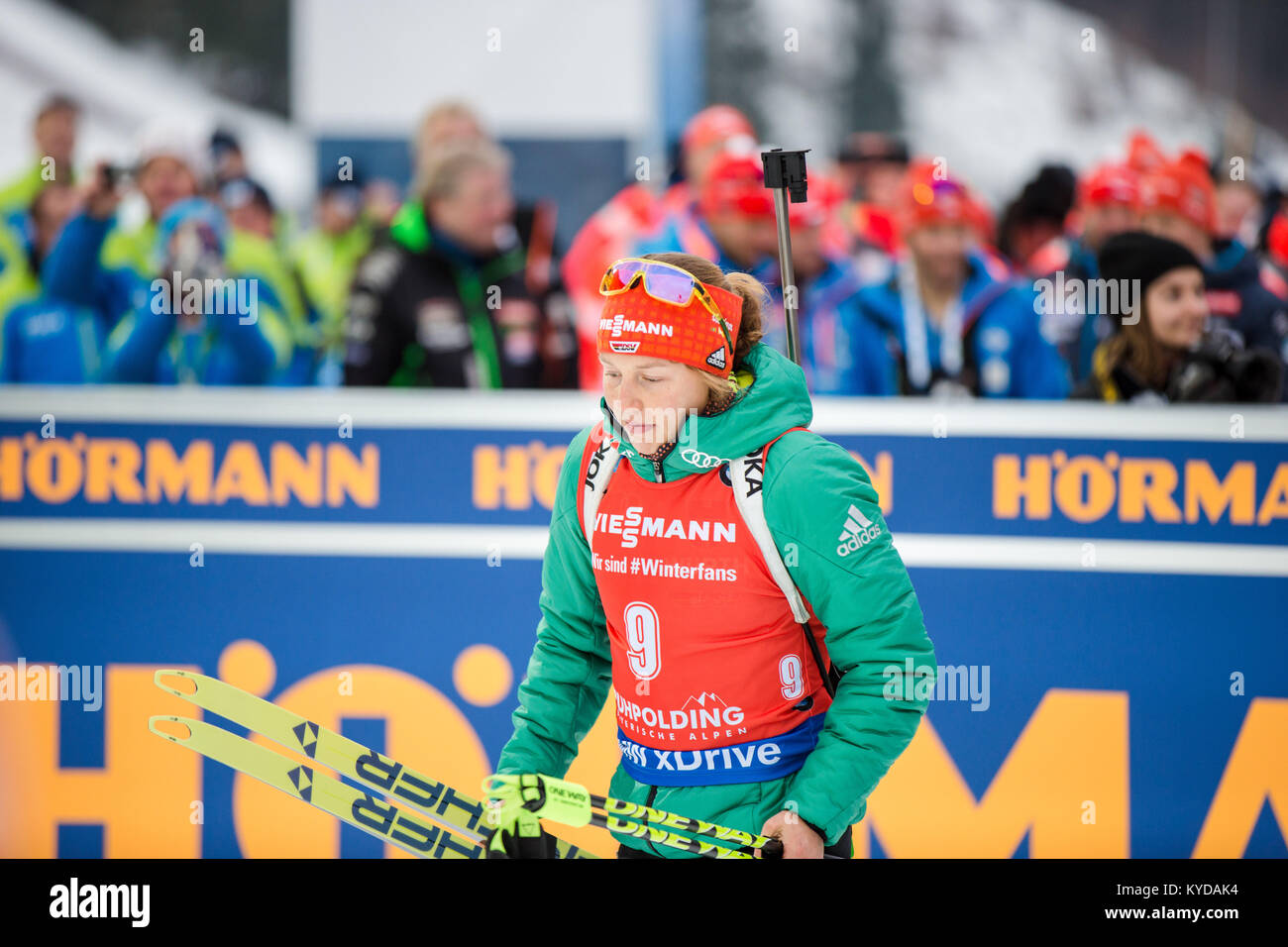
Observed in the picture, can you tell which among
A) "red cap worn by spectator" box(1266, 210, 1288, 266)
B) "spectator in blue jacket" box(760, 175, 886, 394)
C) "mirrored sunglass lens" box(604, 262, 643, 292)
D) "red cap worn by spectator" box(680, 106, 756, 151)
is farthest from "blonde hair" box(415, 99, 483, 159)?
"mirrored sunglass lens" box(604, 262, 643, 292)

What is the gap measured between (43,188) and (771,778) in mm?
5319

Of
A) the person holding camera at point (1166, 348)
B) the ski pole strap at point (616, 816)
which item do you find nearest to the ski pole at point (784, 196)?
the ski pole strap at point (616, 816)

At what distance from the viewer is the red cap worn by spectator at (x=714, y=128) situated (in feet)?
20.7

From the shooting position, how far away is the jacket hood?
2.55 m

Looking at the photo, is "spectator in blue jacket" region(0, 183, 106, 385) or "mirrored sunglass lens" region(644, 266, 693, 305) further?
"spectator in blue jacket" region(0, 183, 106, 385)

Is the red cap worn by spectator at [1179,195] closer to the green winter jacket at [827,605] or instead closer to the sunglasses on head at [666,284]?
the green winter jacket at [827,605]

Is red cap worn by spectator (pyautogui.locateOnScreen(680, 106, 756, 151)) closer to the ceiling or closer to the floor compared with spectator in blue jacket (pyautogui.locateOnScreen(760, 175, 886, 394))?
closer to the ceiling

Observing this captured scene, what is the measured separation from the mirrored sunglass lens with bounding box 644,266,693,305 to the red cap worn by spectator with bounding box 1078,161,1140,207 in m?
3.77

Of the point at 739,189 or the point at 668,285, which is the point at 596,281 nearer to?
the point at 739,189

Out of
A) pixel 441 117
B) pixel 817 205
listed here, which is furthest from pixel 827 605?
pixel 441 117

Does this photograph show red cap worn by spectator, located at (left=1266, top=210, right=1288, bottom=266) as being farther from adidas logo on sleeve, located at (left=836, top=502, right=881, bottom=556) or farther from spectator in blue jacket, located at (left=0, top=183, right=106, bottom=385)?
spectator in blue jacket, located at (left=0, top=183, right=106, bottom=385)

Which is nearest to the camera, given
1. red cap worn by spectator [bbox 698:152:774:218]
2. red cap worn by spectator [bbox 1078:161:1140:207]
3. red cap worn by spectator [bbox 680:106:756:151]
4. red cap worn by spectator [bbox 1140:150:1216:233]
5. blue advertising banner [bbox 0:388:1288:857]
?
blue advertising banner [bbox 0:388:1288:857]
